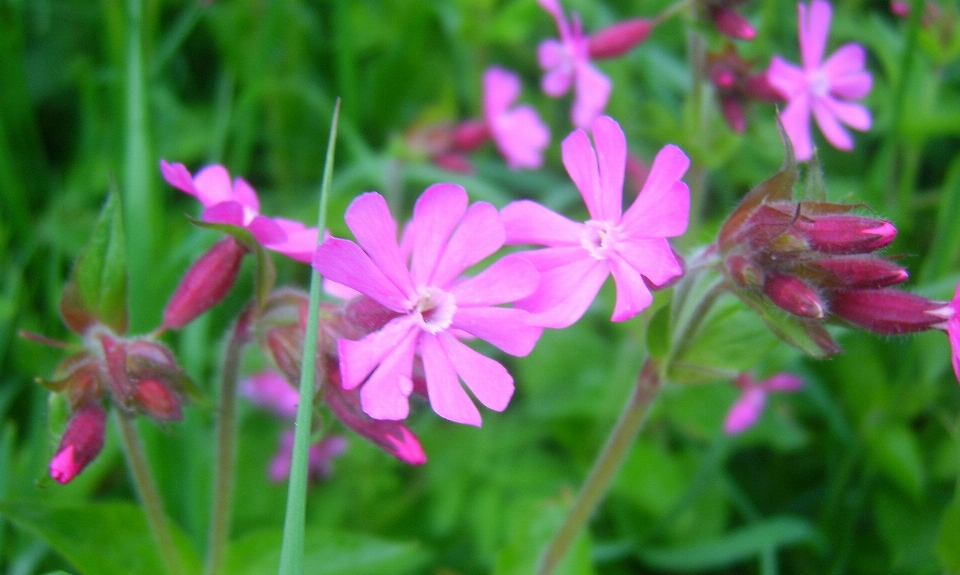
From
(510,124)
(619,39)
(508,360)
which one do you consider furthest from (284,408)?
(619,39)

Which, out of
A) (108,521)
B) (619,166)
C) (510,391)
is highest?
(619,166)

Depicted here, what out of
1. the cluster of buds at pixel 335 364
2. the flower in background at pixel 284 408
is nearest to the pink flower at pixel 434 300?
the cluster of buds at pixel 335 364

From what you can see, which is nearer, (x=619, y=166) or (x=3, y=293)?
(x=619, y=166)

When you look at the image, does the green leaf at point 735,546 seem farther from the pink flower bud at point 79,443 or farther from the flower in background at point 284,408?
the pink flower bud at point 79,443

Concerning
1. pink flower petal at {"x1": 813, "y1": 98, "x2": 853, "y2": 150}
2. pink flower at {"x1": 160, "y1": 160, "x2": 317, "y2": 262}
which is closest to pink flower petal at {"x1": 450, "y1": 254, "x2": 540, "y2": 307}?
pink flower at {"x1": 160, "y1": 160, "x2": 317, "y2": 262}

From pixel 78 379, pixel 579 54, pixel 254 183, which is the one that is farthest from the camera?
pixel 254 183

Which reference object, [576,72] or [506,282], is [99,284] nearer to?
[506,282]

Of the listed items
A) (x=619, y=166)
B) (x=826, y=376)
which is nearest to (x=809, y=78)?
(x=619, y=166)

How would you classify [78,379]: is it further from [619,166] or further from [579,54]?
[579,54]

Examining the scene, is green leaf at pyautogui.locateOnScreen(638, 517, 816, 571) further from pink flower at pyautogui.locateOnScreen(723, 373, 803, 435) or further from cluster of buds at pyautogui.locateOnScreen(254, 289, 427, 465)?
cluster of buds at pyautogui.locateOnScreen(254, 289, 427, 465)
